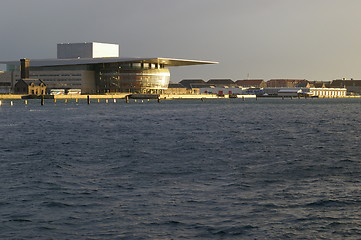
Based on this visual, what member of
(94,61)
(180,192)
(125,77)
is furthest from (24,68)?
(180,192)

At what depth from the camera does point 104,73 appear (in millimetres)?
178375

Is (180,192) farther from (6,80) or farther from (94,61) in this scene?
(6,80)

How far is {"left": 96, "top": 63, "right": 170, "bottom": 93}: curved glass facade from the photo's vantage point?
177375 mm

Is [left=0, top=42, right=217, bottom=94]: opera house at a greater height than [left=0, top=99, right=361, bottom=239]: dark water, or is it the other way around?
[left=0, top=42, right=217, bottom=94]: opera house

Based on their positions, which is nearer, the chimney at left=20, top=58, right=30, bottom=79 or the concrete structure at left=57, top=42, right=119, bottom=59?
the chimney at left=20, top=58, right=30, bottom=79

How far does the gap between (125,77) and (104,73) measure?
22.3 ft

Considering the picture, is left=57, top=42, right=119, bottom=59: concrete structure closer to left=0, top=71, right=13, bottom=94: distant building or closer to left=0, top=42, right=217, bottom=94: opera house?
left=0, top=42, right=217, bottom=94: opera house

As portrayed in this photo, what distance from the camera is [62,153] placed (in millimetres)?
26625

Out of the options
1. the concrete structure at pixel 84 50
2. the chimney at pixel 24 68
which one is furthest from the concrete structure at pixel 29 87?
the concrete structure at pixel 84 50

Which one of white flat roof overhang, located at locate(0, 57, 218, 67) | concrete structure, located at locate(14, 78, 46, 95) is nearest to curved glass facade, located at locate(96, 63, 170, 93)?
white flat roof overhang, located at locate(0, 57, 218, 67)

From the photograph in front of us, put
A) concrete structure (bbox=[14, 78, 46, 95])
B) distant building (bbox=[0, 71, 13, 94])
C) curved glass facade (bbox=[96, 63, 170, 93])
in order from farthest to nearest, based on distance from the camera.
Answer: distant building (bbox=[0, 71, 13, 94]) → curved glass facade (bbox=[96, 63, 170, 93]) → concrete structure (bbox=[14, 78, 46, 95])

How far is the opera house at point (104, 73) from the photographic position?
17275 centimetres

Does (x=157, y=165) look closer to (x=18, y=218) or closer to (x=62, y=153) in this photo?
(x=62, y=153)

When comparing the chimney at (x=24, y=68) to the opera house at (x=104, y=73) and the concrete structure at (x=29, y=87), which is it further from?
the concrete structure at (x=29, y=87)
